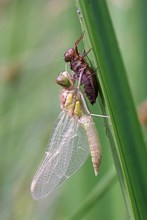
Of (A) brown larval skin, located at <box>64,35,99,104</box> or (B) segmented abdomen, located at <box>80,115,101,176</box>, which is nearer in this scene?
(A) brown larval skin, located at <box>64,35,99,104</box>

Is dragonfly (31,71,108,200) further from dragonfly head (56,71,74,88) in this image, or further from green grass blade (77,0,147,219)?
green grass blade (77,0,147,219)

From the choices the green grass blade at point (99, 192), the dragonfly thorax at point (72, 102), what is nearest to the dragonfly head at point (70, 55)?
the dragonfly thorax at point (72, 102)

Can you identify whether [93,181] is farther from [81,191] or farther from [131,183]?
[131,183]

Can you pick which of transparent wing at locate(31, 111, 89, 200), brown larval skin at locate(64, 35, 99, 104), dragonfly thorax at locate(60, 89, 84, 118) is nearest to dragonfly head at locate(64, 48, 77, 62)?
brown larval skin at locate(64, 35, 99, 104)

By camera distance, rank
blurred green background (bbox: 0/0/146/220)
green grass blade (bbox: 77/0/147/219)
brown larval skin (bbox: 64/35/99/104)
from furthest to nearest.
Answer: blurred green background (bbox: 0/0/146/220)
brown larval skin (bbox: 64/35/99/104)
green grass blade (bbox: 77/0/147/219)

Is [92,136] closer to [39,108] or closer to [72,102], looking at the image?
[72,102]

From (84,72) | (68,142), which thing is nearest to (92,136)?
(68,142)

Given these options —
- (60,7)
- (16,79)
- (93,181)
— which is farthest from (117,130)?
(60,7)
